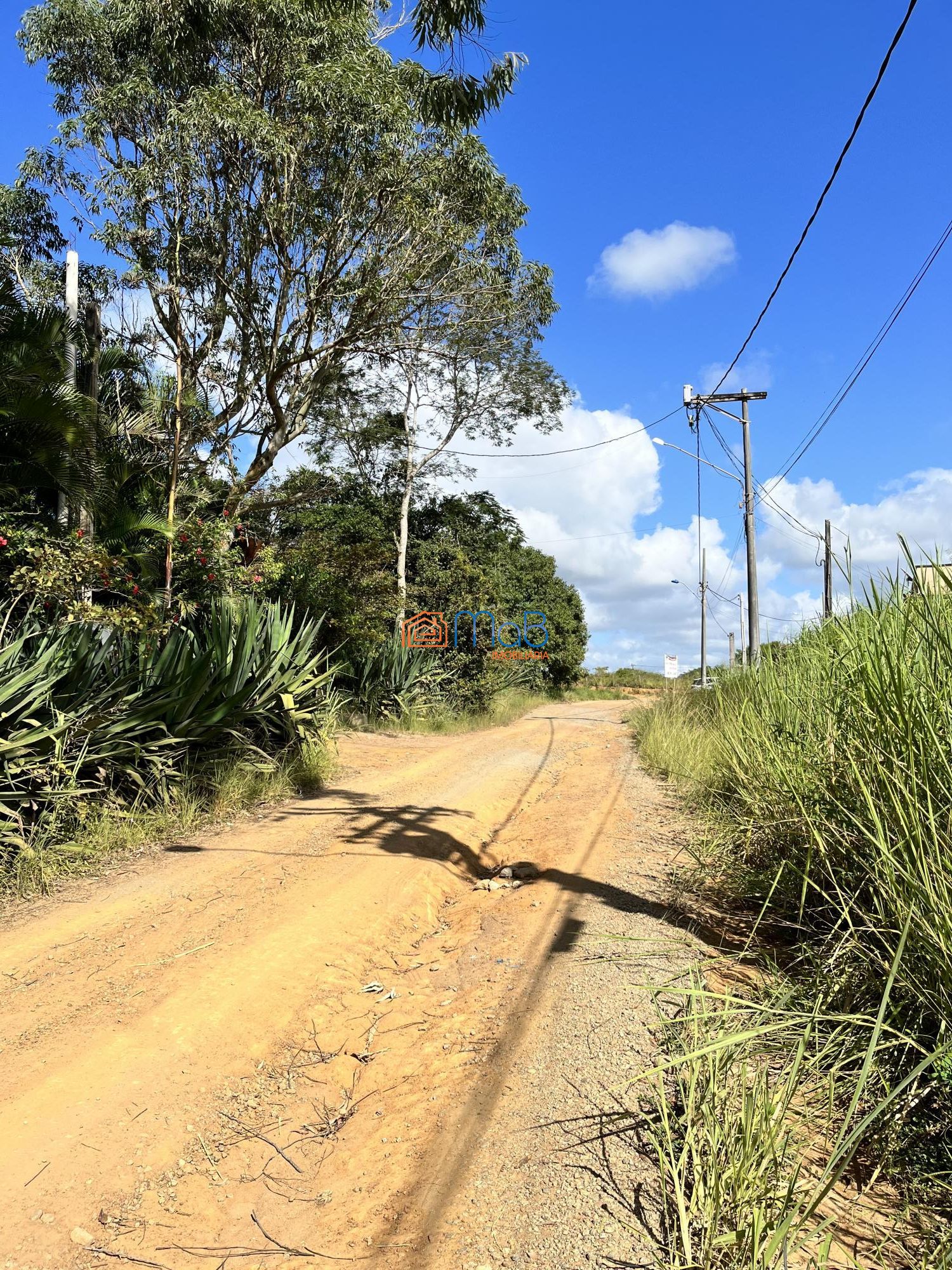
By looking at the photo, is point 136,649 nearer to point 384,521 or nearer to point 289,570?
point 289,570

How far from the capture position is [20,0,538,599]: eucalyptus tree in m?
12.9

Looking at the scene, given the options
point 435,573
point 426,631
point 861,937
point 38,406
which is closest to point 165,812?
point 38,406

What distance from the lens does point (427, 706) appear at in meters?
17.1

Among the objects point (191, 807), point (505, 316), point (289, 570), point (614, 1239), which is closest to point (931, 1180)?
point (614, 1239)

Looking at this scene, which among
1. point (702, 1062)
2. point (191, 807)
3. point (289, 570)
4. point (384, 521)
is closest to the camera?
point (702, 1062)

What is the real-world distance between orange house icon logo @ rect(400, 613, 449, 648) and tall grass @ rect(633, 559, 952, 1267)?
14687 millimetres

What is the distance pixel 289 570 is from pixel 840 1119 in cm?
1296

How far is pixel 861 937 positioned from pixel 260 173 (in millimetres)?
15616

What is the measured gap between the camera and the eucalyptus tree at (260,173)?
12930 millimetres

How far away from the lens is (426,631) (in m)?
19.5

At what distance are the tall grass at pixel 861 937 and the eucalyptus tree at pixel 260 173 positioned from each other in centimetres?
1034

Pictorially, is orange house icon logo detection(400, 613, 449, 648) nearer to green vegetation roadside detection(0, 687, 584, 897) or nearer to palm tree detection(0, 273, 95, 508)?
green vegetation roadside detection(0, 687, 584, 897)

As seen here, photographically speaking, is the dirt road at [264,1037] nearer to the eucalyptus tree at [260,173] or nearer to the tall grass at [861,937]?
the tall grass at [861,937]

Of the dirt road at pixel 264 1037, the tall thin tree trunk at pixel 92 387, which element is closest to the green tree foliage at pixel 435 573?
the tall thin tree trunk at pixel 92 387
